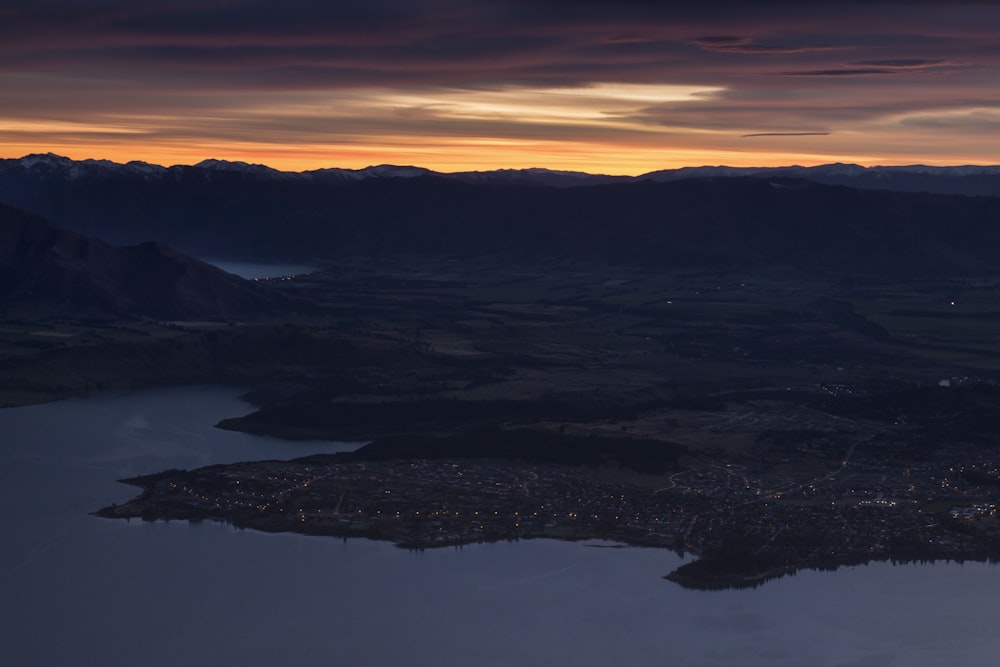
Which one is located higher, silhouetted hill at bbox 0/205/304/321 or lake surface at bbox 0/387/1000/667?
silhouetted hill at bbox 0/205/304/321

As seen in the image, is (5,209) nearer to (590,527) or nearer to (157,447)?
(157,447)

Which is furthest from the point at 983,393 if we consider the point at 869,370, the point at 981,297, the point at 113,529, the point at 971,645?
the point at 981,297

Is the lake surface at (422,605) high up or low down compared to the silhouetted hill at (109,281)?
down

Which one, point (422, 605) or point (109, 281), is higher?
point (109, 281)

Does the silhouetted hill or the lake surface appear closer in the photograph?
the lake surface
